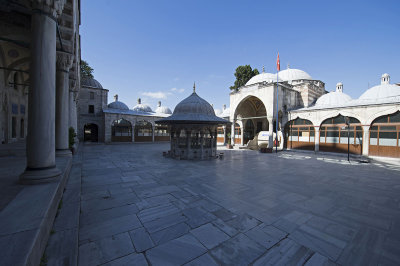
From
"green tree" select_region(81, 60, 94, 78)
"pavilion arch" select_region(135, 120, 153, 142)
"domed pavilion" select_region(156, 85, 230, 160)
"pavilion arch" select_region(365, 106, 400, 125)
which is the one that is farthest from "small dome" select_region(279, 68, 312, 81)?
"green tree" select_region(81, 60, 94, 78)

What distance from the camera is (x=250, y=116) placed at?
24.9 metres

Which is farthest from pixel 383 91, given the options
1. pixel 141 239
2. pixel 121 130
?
pixel 121 130

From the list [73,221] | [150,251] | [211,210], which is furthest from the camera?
[211,210]

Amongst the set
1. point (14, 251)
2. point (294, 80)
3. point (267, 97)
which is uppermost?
point (294, 80)

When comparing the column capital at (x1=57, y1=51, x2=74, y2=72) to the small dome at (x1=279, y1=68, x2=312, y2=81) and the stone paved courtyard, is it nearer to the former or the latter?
the stone paved courtyard

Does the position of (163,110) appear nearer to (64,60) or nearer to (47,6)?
(64,60)

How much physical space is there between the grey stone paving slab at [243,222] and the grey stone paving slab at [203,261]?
3.34 ft

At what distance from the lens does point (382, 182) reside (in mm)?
6867

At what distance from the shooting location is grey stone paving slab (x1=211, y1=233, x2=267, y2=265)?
8.39 feet

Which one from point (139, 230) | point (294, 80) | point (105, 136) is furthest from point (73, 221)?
point (294, 80)

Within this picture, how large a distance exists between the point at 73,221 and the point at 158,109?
140 feet

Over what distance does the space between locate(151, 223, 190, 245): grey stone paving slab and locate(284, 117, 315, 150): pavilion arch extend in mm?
18301

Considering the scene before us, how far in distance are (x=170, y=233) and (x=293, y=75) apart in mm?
28454

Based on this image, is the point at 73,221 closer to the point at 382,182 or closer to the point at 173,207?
the point at 173,207
